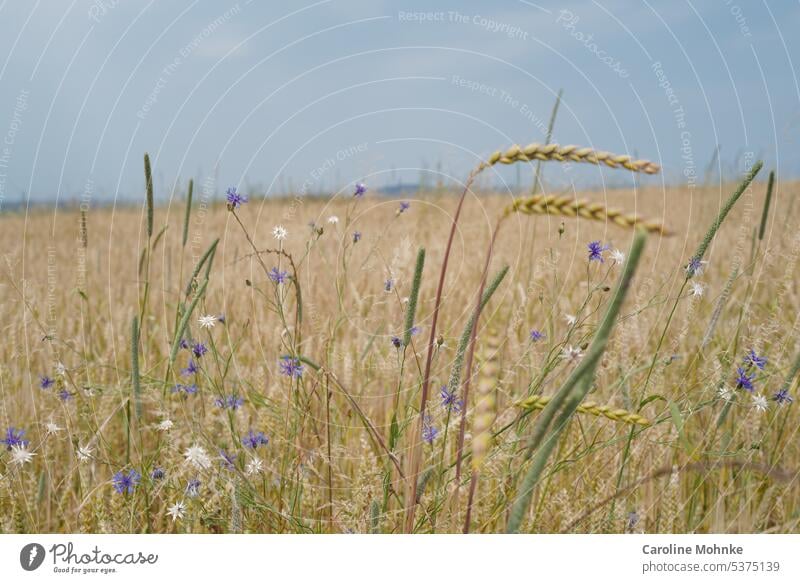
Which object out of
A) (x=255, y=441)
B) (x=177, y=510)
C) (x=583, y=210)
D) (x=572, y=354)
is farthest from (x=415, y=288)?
(x=177, y=510)

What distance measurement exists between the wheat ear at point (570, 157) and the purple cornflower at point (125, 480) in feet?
3.76

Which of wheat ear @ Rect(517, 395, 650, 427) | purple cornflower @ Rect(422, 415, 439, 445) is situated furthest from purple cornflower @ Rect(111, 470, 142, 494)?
wheat ear @ Rect(517, 395, 650, 427)

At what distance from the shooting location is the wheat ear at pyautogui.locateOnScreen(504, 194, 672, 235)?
68 cm

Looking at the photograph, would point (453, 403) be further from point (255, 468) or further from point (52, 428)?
point (52, 428)

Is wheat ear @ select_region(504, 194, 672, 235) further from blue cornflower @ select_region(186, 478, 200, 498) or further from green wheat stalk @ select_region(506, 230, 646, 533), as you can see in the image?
blue cornflower @ select_region(186, 478, 200, 498)

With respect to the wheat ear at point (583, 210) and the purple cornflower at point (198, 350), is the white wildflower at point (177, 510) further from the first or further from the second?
the wheat ear at point (583, 210)

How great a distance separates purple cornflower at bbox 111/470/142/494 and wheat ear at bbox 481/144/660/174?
3.76 ft

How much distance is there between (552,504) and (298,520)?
0.60m

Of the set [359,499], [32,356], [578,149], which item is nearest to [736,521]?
[359,499]

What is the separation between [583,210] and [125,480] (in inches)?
51.6

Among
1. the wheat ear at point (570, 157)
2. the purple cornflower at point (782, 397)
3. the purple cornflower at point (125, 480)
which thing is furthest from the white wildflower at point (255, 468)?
the purple cornflower at point (782, 397)

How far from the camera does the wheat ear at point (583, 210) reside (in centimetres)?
68
